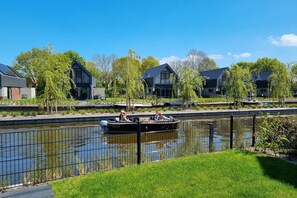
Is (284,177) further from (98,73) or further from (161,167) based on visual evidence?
(98,73)

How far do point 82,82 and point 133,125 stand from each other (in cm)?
2880

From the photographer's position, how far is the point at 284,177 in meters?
5.01

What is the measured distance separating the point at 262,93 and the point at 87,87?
1680 inches

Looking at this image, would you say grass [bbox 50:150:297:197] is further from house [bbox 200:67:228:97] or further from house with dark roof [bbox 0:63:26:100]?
house [bbox 200:67:228:97]

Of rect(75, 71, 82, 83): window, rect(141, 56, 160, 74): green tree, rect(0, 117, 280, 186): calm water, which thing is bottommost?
rect(0, 117, 280, 186): calm water

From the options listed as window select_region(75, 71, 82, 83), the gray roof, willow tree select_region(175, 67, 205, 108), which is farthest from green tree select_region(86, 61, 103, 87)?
willow tree select_region(175, 67, 205, 108)

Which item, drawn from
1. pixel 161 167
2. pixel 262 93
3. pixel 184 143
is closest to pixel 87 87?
pixel 184 143

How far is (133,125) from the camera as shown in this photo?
14.7m

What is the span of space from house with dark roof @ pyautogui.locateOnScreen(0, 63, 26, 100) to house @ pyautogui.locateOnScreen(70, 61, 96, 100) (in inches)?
412

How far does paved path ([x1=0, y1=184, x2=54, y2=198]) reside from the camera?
13.8 feet

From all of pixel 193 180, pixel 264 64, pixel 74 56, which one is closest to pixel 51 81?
pixel 193 180

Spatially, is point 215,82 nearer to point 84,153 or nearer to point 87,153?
point 84,153

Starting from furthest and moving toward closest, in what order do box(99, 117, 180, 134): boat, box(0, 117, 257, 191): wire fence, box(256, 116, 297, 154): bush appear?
box(99, 117, 180, 134): boat, box(256, 116, 297, 154): bush, box(0, 117, 257, 191): wire fence

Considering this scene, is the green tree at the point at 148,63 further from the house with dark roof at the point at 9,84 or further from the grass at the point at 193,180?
the grass at the point at 193,180
